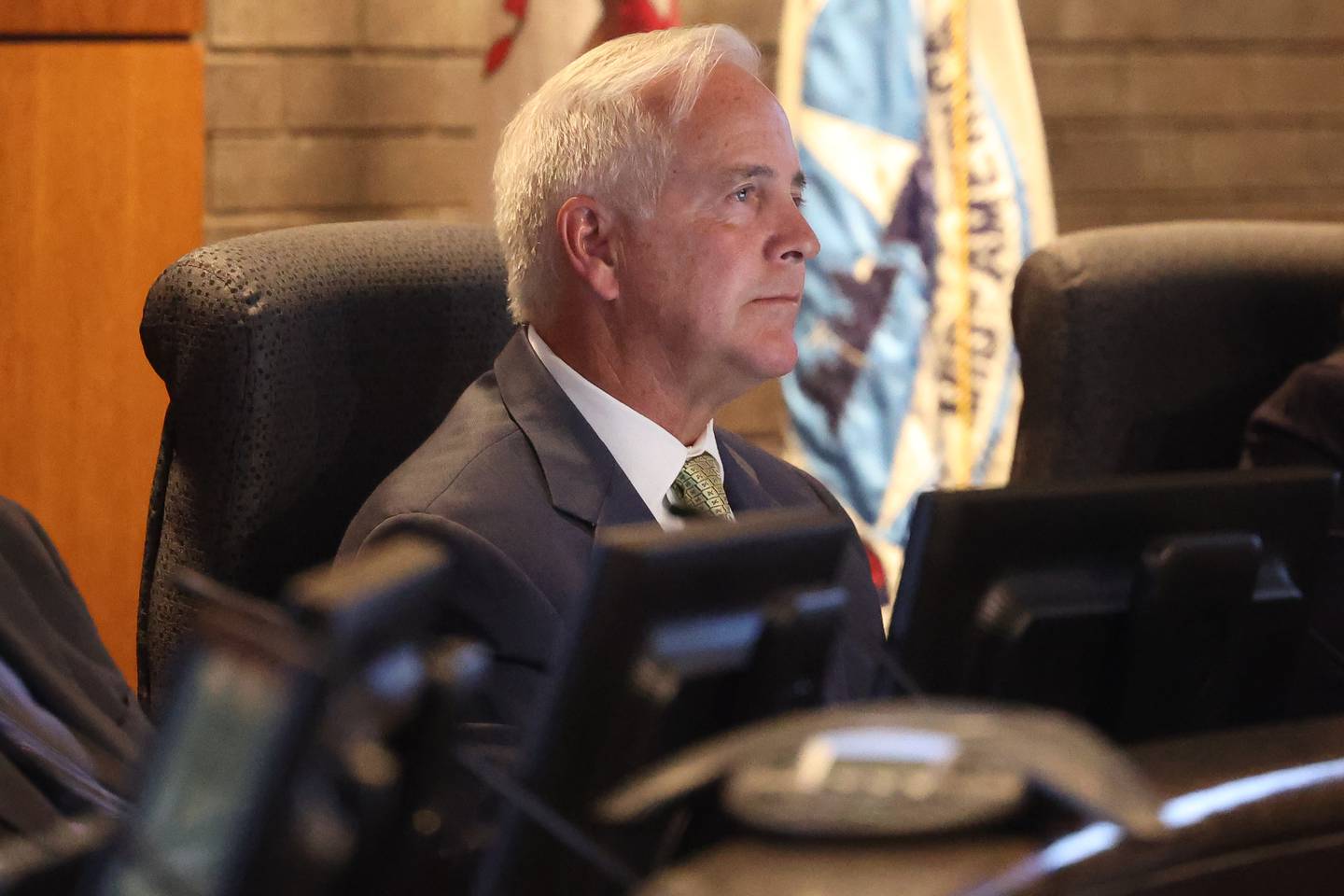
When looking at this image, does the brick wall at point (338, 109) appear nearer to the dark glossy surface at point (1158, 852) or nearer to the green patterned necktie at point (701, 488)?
the green patterned necktie at point (701, 488)

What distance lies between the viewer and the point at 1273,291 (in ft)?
6.86

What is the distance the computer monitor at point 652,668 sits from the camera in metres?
0.73

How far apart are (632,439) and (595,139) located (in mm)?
301

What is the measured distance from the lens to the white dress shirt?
1527 mm

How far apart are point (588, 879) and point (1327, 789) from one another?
0.36 m

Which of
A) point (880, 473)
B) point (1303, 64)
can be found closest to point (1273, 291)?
point (880, 473)

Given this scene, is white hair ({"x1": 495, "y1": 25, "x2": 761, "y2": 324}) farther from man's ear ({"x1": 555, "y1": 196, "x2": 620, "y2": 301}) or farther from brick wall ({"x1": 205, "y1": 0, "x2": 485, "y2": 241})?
brick wall ({"x1": 205, "y1": 0, "x2": 485, "y2": 241})

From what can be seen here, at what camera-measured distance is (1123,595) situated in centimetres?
102

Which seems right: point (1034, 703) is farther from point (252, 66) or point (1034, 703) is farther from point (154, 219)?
point (252, 66)

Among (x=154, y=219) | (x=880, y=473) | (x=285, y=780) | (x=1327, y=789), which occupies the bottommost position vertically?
(x=880, y=473)

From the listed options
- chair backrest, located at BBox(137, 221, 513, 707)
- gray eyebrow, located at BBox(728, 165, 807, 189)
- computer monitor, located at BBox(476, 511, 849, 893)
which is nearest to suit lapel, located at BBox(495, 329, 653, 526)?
chair backrest, located at BBox(137, 221, 513, 707)

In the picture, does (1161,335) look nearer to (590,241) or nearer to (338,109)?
(590,241)

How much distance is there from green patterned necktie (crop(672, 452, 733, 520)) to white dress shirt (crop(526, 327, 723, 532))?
15 millimetres

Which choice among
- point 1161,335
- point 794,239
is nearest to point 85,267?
point 794,239
